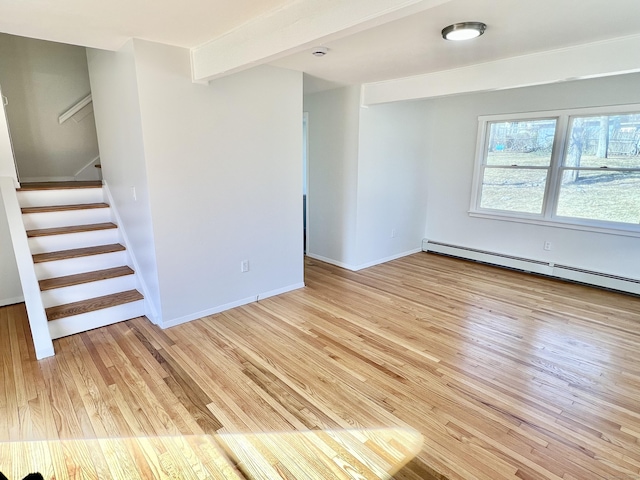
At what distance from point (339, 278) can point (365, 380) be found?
2033mm

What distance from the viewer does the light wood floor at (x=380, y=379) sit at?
5.99ft

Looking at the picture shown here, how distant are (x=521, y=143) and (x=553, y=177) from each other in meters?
0.59

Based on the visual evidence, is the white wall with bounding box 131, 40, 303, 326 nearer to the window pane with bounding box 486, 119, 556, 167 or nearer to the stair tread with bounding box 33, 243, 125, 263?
the stair tread with bounding box 33, 243, 125, 263

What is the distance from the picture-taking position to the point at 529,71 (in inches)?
113

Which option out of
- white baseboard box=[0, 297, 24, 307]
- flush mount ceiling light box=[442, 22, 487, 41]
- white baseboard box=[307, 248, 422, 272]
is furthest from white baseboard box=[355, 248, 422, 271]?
white baseboard box=[0, 297, 24, 307]

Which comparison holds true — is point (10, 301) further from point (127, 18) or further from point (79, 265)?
point (127, 18)

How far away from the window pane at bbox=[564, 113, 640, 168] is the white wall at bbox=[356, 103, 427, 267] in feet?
5.97

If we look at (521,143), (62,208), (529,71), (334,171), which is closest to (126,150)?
(62,208)

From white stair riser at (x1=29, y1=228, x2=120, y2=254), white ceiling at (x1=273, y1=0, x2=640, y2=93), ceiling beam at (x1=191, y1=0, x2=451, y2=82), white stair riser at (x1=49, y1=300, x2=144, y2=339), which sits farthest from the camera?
white stair riser at (x1=29, y1=228, x2=120, y2=254)

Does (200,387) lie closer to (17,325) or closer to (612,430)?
(17,325)

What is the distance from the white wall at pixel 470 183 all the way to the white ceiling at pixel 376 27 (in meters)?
1.61

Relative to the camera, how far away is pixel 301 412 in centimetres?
201

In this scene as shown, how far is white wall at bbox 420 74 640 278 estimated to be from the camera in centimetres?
379

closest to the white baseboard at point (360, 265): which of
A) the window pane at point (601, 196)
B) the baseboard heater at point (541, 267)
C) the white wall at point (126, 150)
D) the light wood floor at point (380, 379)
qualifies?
the baseboard heater at point (541, 267)
